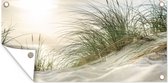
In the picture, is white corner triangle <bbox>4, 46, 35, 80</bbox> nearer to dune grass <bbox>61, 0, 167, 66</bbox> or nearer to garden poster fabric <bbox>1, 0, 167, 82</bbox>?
garden poster fabric <bbox>1, 0, 167, 82</bbox>

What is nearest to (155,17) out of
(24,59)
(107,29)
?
(107,29)

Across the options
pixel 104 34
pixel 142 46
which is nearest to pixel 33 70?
pixel 104 34

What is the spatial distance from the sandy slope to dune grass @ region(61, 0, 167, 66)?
28 millimetres

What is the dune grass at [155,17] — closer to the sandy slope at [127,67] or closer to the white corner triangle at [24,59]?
the sandy slope at [127,67]

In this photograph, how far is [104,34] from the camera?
1.73m

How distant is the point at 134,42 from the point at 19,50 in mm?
451

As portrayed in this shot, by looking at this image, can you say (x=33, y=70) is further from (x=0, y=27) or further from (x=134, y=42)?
(x=134, y=42)

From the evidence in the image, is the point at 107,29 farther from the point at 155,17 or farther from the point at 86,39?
the point at 155,17

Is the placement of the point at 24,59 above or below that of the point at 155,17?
below

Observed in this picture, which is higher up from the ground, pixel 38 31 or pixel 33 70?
pixel 38 31

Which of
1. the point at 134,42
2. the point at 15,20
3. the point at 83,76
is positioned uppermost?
the point at 15,20

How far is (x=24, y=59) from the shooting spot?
1.71 metres

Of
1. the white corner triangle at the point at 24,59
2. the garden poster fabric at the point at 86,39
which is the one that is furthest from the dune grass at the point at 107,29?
the white corner triangle at the point at 24,59

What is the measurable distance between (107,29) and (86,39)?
9 centimetres
